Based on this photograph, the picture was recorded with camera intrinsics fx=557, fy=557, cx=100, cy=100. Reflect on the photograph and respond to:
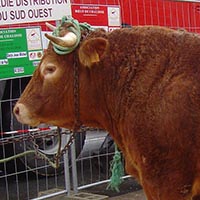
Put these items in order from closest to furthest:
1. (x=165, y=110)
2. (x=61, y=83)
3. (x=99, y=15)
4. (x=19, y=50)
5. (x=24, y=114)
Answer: (x=165, y=110)
(x=61, y=83)
(x=24, y=114)
(x=19, y=50)
(x=99, y=15)

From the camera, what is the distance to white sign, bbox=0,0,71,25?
5.43 meters

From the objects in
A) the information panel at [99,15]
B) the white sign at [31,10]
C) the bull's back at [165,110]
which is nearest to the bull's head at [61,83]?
the bull's back at [165,110]

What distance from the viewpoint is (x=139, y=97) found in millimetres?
3084

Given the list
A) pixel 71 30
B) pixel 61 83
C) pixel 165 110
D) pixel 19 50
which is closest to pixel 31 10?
pixel 19 50

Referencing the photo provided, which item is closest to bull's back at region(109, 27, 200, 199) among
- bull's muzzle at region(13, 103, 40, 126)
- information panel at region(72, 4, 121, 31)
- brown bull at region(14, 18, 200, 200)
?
brown bull at region(14, 18, 200, 200)

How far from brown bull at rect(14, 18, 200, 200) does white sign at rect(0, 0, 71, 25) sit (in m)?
2.15

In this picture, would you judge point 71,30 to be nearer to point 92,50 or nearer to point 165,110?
point 92,50

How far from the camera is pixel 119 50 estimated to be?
10.6 feet

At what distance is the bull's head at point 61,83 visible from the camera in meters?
3.23

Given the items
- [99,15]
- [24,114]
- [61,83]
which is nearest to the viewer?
[61,83]

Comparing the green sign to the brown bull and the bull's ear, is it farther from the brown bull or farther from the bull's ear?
the bull's ear

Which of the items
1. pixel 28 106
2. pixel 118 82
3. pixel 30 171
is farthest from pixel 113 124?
pixel 30 171

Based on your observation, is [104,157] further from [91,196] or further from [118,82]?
[118,82]

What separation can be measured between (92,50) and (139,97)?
0.39 metres
